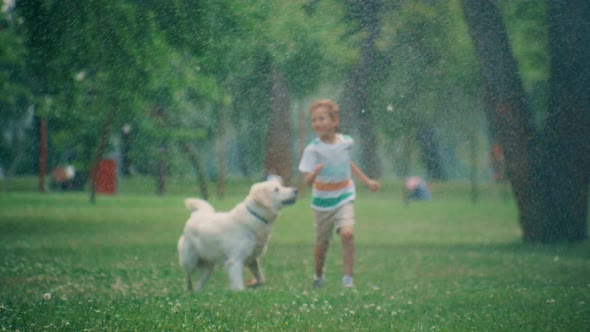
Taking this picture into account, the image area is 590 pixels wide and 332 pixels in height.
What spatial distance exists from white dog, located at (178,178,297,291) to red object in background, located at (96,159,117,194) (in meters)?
24.8

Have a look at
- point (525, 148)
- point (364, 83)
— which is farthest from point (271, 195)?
point (525, 148)

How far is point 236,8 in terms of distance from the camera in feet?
27.2

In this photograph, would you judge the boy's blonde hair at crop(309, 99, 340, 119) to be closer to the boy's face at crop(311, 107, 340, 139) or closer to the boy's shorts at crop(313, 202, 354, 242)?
the boy's face at crop(311, 107, 340, 139)

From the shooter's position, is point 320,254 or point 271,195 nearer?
point 271,195

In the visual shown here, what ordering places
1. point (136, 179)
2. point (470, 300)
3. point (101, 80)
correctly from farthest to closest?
point (136, 179) → point (101, 80) → point (470, 300)

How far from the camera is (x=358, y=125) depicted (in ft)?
31.8

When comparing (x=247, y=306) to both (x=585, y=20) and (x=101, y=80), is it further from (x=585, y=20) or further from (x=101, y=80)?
(x=101, y=80)

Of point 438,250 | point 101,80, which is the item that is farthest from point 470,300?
point 101,80

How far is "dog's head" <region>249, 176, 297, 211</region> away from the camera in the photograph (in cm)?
675

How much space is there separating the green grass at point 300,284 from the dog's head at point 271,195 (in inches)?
29.1

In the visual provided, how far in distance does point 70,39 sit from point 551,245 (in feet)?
Answer: 23.8

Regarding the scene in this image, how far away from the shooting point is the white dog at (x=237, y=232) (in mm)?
6703

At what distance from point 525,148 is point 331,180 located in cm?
428

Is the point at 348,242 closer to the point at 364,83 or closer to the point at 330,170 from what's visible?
the point at 330,170
